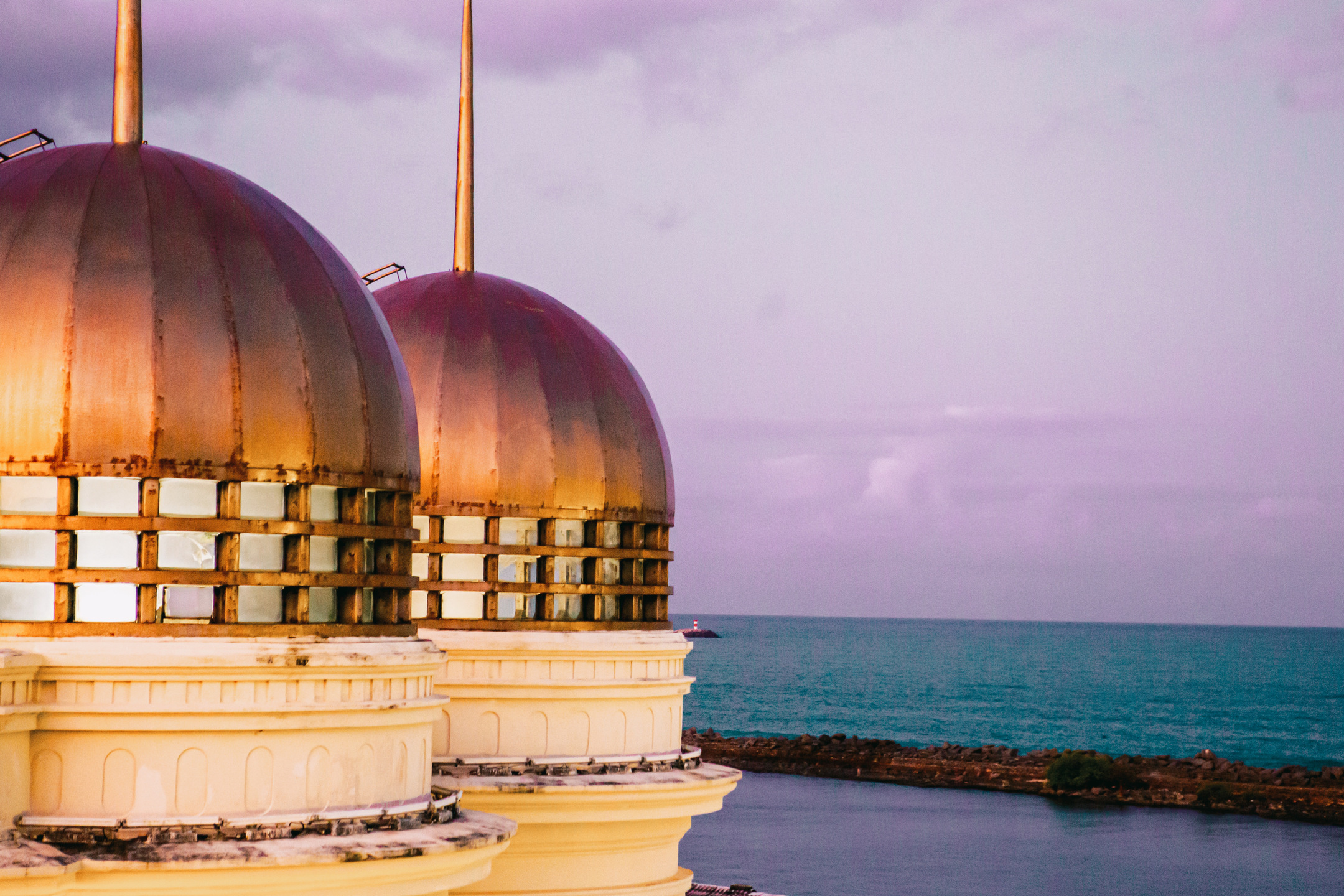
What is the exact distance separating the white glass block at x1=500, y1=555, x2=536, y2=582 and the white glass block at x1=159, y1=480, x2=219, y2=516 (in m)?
7.10

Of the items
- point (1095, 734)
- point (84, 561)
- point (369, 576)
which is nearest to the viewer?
point (84, 561)

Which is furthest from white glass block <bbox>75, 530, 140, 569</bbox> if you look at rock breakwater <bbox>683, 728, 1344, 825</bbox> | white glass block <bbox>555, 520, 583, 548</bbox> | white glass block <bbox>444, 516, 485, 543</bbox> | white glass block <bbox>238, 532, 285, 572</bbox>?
rock breakwater <bbox>683, 728, 1344, 825</bbox>

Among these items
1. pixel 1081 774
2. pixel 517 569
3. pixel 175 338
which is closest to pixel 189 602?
pixel 175 338

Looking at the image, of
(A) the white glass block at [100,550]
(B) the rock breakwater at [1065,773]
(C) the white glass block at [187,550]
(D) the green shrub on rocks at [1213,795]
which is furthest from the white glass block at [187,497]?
(D) the green shrub on rocks at [1213,795]

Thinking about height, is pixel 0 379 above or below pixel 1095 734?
above

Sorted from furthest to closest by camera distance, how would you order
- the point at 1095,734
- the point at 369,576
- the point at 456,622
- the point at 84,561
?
the point at 1095,734
the point at 456,622
the point at 369,576
the point at 84,561

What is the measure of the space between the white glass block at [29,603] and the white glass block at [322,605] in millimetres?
1791

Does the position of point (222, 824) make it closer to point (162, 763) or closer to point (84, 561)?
point (162, 763)

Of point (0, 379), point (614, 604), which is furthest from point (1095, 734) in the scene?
point (0, 379)

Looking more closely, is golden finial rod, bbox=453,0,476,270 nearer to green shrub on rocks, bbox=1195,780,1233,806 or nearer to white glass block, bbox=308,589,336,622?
white glass block, bbox=308,589,336,622

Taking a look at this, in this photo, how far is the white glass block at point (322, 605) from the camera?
13109 mm

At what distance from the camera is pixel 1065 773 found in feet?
291

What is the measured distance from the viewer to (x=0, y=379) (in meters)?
12.5

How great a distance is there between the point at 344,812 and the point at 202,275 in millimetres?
A: 4080
